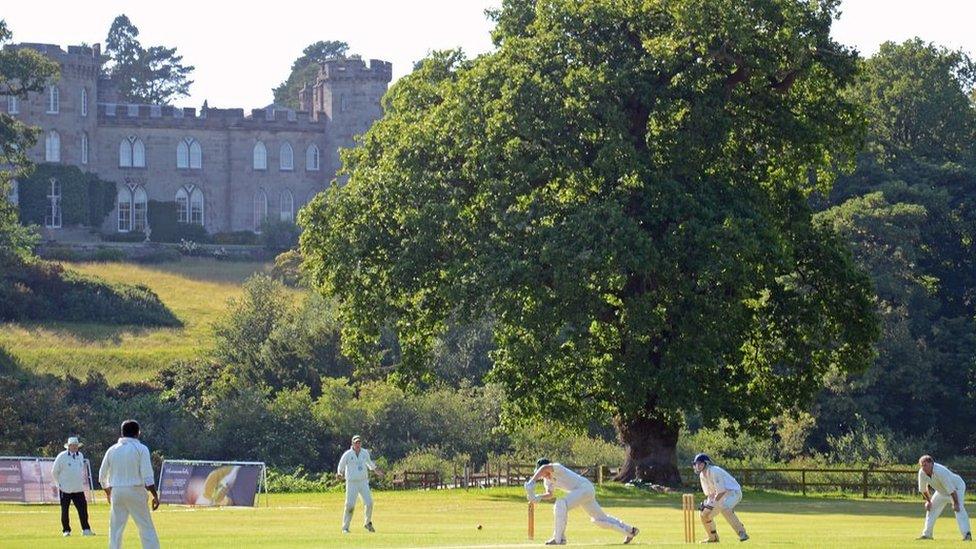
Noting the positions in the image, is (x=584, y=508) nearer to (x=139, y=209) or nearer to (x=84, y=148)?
(x=84, y=148)

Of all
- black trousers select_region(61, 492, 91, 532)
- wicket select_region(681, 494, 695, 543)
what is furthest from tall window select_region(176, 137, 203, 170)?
wicket select_region(681, 494, 695, 543)

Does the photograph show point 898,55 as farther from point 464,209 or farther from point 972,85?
point 464,209

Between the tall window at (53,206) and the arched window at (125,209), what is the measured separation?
20.4 feet

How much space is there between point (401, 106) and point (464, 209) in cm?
458

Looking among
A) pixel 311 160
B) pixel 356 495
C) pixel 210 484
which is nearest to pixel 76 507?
pixel 356 495

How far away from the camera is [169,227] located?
11238 cm

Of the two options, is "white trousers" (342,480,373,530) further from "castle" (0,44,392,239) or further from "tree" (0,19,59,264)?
"castle" (0,44,392,239)

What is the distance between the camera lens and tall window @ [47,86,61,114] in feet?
359

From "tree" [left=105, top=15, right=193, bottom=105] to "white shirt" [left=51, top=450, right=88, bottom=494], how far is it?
412ft

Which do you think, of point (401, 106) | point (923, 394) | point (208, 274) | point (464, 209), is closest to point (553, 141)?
point (464, 209)

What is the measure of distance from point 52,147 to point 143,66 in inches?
1783

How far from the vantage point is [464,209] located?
42.9 meters

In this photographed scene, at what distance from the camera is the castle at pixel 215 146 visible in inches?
4387

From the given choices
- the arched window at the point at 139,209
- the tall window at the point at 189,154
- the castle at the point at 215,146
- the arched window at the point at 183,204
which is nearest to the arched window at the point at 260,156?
→ the castle at the point at 215,146
